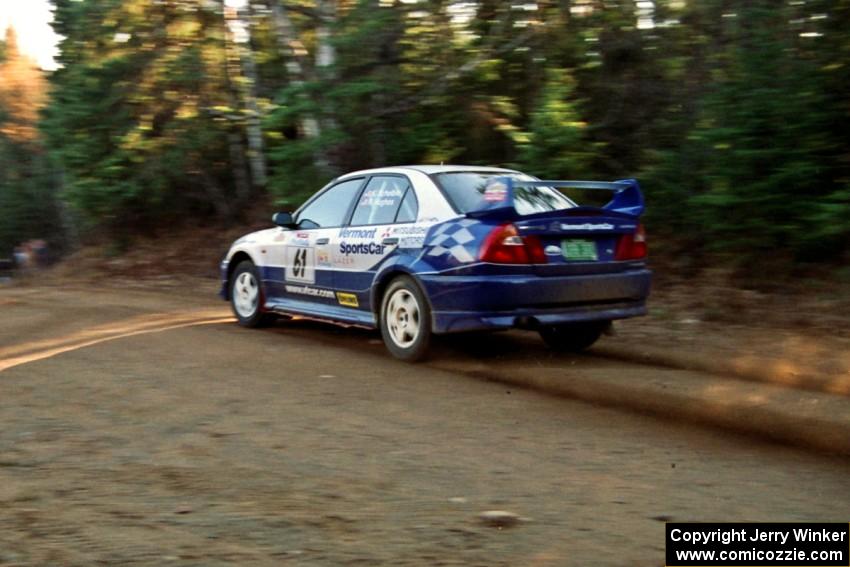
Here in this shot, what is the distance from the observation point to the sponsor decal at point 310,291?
8618mm

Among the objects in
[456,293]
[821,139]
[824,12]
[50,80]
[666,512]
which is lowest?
[666,512]

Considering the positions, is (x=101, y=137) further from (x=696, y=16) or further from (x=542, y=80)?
(x=696, y=16)

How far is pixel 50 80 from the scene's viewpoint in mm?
18578

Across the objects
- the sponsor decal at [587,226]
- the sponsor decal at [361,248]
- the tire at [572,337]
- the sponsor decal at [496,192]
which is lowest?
the tire at [572,337]

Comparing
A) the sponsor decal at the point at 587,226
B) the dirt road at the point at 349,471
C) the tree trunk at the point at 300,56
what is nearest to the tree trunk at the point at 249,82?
the tree trunk at the point at 300,56

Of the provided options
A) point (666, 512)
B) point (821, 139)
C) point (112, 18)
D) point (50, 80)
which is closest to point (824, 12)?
point (821, 139)

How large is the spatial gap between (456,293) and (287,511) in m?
3.29

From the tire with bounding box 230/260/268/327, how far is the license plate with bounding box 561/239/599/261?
12.1ft

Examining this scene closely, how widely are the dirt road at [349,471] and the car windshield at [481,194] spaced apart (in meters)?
1.29

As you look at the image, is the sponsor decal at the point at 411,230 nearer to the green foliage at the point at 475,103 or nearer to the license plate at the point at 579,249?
the license plate at the point at 579,249

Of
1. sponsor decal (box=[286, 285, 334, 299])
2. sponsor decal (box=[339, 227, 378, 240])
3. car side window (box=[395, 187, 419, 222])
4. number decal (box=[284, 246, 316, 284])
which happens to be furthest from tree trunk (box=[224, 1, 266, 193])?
car side window (box=[395, 187, 419, 222])

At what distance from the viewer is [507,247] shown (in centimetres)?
695

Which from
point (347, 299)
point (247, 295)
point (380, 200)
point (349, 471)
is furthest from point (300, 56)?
point (349, 471)

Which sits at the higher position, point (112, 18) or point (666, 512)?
point (112, 18)
